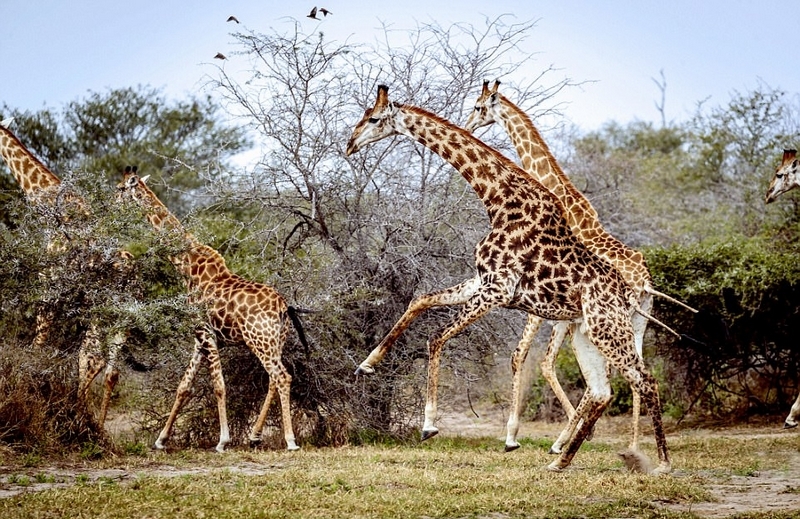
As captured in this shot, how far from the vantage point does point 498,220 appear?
354 inches

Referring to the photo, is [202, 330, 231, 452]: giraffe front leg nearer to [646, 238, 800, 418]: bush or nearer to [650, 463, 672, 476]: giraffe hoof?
[650, 463, 672, 476]: giraffe hoof

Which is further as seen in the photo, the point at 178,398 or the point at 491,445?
the point at 491,445

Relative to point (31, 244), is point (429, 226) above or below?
above

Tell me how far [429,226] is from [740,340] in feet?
17.4

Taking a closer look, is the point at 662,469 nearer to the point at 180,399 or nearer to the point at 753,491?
the point at 753,491

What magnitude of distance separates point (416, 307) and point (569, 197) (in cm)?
283

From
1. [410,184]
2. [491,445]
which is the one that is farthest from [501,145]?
[491,445]

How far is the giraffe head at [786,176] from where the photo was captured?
1363 cm

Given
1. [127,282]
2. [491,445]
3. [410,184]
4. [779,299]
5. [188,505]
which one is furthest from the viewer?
[779,299]

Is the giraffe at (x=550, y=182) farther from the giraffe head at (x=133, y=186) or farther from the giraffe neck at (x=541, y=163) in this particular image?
the giraffe head at (x=133, y=186)

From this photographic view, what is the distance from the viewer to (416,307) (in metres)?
8.64

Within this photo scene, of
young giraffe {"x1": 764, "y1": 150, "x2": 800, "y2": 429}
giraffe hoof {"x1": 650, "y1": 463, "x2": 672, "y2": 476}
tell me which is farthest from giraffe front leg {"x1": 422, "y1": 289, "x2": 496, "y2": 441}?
young giraffe {"x1": 764, "y1": 150, "x2": 800, "y2": 429}

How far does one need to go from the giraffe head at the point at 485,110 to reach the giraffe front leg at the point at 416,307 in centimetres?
254

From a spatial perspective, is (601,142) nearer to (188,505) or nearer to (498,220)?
(498,220)
